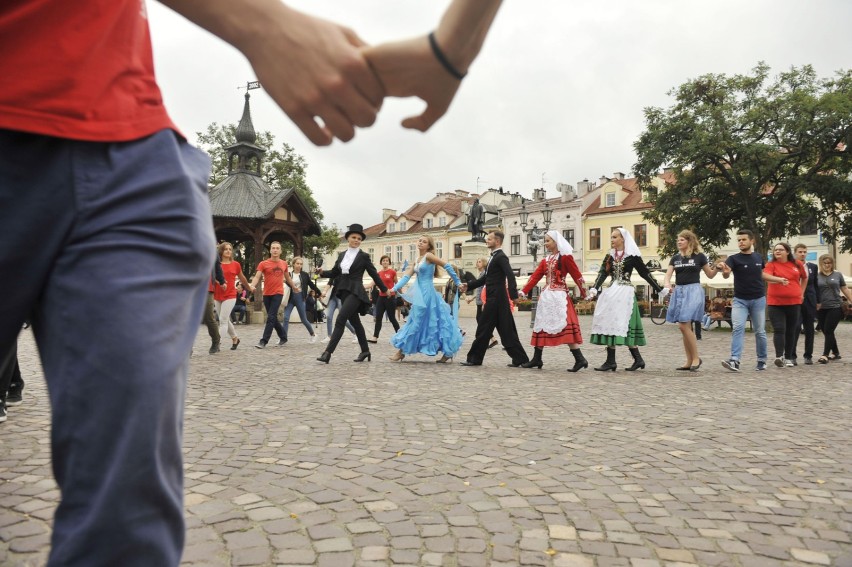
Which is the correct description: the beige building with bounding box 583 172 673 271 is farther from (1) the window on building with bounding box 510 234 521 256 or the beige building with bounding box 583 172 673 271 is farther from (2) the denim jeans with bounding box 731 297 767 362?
(2) the denim jeans with bounding box 731 297 767 362

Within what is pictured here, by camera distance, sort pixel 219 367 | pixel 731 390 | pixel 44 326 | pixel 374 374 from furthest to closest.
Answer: pixel 219 367
pixel 374 374
pixel 731 390
pixel 44 326

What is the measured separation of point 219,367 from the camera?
30.9 ft

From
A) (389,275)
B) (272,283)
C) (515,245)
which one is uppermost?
(515,245)

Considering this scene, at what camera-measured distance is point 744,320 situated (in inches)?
391

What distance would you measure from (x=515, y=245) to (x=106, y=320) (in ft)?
218

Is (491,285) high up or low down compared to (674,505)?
up

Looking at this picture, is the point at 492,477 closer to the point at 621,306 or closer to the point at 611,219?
the point at 621,306

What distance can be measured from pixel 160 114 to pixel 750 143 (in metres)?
26.2

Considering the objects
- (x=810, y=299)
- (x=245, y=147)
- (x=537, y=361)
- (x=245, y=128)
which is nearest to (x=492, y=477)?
(x=537, y=361)

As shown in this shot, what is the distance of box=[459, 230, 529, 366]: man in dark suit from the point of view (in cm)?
1011

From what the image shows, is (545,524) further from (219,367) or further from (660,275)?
(660,275)

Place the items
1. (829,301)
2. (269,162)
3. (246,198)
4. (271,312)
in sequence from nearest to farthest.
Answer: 1. (829,301)
2. (271,312)
3. (246,198)
4. (269,162)

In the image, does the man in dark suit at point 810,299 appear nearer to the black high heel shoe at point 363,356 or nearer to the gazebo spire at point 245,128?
the black high heel shoe at point 363,356

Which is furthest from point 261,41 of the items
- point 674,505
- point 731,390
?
point 731,390
